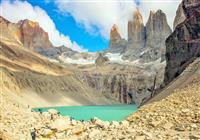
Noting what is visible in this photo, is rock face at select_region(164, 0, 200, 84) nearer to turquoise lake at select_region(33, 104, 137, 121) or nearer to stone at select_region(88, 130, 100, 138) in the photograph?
turquoise lake at select_region(33, 104, 137, 121)

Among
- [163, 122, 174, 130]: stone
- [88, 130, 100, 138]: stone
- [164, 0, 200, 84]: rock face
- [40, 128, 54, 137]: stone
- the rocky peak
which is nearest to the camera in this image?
[88, 130, 100, 138]: stone

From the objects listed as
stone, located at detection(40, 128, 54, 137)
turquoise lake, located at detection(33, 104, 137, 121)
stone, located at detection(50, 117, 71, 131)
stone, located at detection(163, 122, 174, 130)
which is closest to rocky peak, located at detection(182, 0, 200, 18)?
turquoise lake, located at detection(33, 104, 137, 121)

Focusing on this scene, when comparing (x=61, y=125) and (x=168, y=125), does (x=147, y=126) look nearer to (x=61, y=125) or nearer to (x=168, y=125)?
(x=168, y=125)

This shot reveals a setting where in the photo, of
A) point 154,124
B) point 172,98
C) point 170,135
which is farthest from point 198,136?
point 172,98

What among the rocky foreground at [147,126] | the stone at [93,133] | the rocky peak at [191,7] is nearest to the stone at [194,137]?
the rocky foreground at [147,126]

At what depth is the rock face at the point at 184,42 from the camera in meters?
103

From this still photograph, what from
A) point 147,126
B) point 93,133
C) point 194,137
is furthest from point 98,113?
point 194,137

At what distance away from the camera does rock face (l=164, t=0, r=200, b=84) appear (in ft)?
338

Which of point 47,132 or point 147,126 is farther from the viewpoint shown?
point 147,126

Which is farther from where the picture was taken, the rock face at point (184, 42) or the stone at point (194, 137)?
the rock face at point (184, 42)

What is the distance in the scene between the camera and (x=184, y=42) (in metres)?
109

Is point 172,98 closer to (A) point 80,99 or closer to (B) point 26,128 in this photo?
(B) point 26,128

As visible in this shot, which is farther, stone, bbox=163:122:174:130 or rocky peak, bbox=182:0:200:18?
rocky peak, bbox=182:0:200:18

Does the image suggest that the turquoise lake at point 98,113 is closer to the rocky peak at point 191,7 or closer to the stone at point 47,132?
the rocky peak at point 191,7
